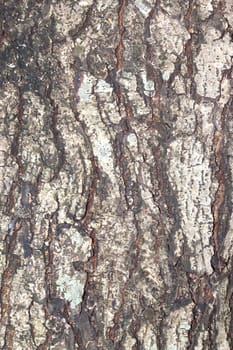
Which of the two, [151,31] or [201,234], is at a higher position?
[151,31]

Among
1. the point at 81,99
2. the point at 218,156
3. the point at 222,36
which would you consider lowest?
the point at 218,156

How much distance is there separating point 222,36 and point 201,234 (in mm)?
463

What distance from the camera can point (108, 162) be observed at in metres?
1.23

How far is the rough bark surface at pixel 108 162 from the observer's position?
122 cm

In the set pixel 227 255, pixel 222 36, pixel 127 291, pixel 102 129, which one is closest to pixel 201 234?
pixel 227 255

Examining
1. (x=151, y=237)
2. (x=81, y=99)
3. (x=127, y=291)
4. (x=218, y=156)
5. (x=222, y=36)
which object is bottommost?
(x=127, y=291)

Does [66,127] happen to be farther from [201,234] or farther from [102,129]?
[201,234]

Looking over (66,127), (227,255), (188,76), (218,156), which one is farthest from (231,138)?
(66,127)

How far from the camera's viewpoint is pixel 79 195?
4.02 feet

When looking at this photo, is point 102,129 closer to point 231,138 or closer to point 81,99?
point 81,99

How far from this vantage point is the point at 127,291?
125 centimetres

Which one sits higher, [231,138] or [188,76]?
[188,76]

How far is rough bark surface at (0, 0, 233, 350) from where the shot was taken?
4.01ft

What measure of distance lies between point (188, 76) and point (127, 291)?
1.69 feet
